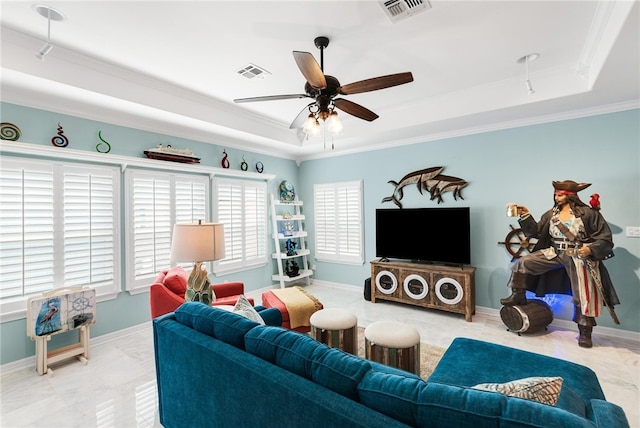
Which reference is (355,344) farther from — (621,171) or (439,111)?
(621,171)

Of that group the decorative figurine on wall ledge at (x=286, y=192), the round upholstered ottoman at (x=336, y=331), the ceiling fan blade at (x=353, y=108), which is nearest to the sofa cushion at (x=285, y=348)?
the round upholstered ottoman at (x=336, y=331)

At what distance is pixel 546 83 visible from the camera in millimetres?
3209

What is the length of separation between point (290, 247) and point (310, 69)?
4008 mm

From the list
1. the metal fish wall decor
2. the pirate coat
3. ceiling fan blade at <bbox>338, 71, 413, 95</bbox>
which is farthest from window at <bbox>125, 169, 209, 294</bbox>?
the pirate coat

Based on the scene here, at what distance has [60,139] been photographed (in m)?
3.16

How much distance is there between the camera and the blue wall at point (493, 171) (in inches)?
129

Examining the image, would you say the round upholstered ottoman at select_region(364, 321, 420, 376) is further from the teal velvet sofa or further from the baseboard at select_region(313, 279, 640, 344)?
the baseboard at select_region(313, 279, 640, 344)

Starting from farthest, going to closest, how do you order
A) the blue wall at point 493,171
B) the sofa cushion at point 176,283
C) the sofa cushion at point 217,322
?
the blue wall at point 493,171 < the sofa cushion at point 176,283 < the sofa cushion at point 217,322

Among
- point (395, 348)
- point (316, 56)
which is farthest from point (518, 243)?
point (316, 56)

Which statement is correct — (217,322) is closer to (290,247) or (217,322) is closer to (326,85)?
(326,85)

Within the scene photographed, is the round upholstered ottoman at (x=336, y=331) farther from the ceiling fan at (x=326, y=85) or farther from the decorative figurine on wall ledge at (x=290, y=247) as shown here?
the decorative figurine on wall ledge at (x=290, y=247)

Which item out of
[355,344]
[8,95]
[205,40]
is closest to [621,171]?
[355,344]

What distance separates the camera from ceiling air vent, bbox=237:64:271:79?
2939mm

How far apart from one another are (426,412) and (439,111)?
3.65 m
